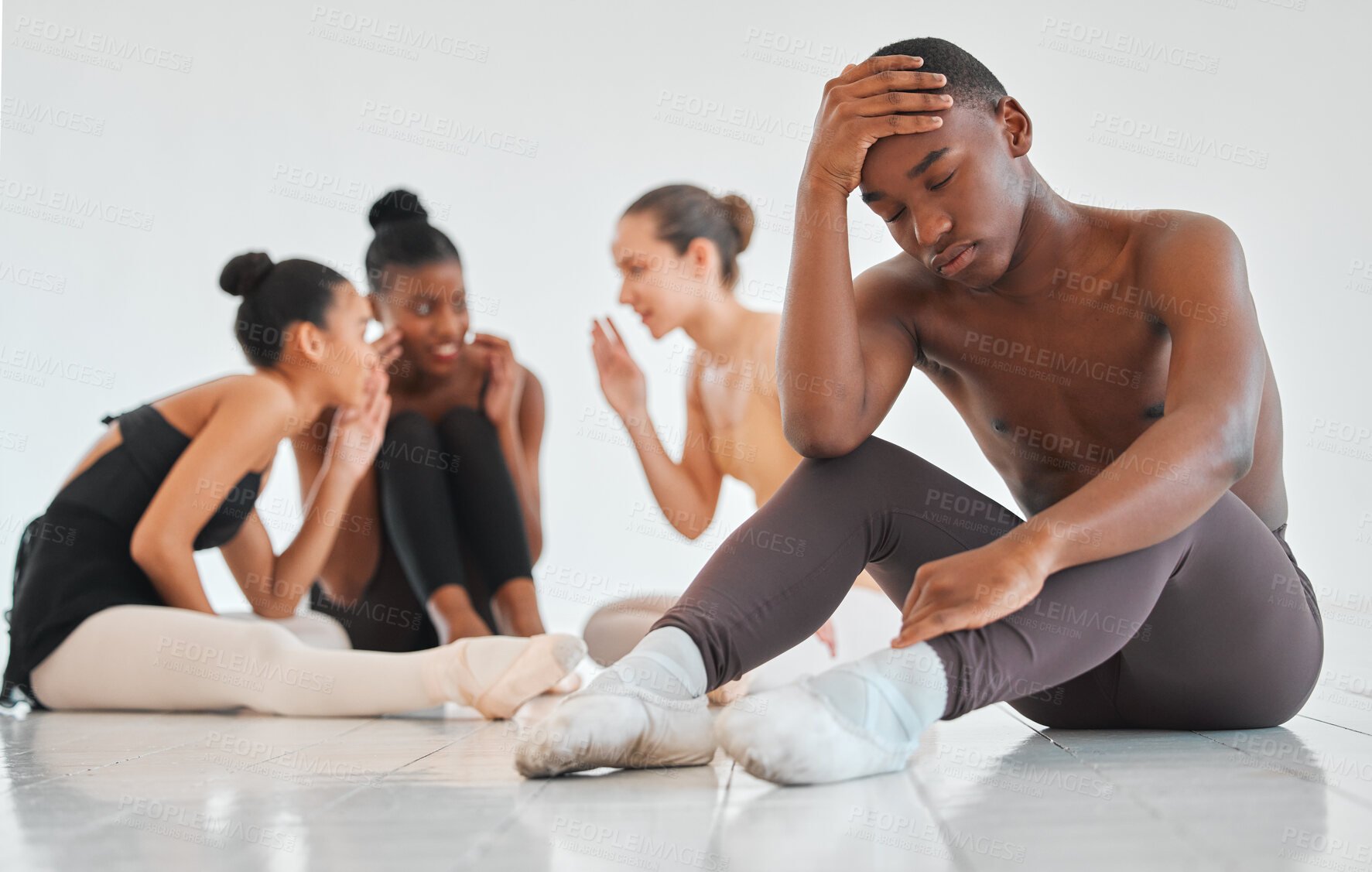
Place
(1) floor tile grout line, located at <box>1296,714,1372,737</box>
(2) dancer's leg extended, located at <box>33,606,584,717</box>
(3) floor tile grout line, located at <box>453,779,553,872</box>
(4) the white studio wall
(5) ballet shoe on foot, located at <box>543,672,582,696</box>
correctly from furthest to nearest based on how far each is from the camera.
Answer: (4) the white studio wall
(5) ballet shoe on foot, located at <box>543,672,582,696</box>
(2) dancer's leg extended, located at <box>33,606,584,717</box>
(1) floor tile grout line, located at <box>1296,714,1372,737</box>
(3) floor tile grout line, located at <box>453,779,553,872</box>

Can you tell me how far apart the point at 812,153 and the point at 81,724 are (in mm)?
963

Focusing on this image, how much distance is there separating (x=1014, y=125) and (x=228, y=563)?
4.43 ft

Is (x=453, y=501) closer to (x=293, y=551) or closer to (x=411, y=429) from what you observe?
(x=411, y=429)

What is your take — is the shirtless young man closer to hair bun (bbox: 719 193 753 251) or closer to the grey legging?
the grey legging

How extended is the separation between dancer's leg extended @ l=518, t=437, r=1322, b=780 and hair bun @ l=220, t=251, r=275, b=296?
117cm

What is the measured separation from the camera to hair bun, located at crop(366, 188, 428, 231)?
2.02m

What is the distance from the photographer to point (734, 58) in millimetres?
2822

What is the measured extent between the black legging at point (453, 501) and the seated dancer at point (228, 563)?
10cm

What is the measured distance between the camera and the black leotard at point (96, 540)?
1.24 metres

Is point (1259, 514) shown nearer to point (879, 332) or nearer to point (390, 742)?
point (879, 332)

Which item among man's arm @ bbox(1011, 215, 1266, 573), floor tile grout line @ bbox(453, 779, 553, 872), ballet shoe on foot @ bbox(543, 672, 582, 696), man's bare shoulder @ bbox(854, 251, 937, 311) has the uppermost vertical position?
man's bare shoulder @ bbox(854, 251, 937, 311)

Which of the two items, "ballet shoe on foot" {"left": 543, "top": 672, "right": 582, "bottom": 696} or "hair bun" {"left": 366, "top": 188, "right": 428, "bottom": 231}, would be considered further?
"hair bun" {"left": 366, "top": 188, "right": 428, "bottom": 231}

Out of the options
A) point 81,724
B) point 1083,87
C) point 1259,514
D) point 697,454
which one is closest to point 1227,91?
point 1083,87

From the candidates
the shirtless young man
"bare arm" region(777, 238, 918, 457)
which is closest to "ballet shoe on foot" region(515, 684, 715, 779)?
the shirtless young man
